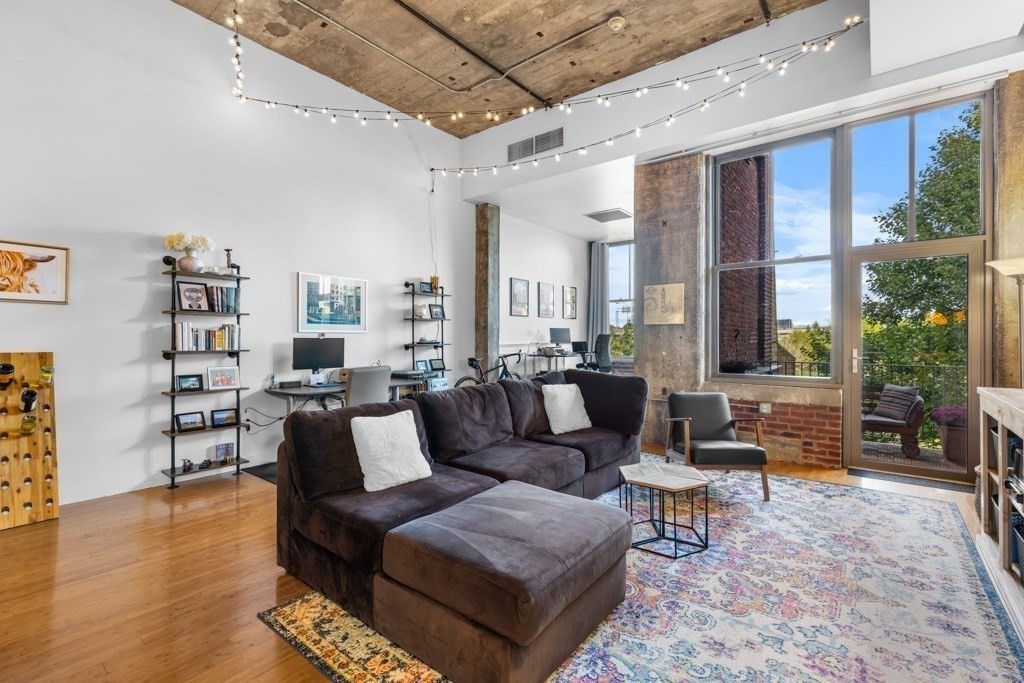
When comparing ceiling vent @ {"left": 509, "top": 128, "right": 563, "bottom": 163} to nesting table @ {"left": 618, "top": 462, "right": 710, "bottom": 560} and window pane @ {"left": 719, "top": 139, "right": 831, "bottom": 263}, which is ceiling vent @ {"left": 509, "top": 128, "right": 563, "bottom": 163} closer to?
window pane @ {"left": 719, "top": 139, "right": 831, "bottom": 263}

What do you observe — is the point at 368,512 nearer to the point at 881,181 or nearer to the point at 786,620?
the point at 786,620

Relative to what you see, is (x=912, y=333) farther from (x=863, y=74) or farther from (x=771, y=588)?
(x=771, y=588)

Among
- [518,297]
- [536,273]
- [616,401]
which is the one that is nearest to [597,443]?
[616,401]

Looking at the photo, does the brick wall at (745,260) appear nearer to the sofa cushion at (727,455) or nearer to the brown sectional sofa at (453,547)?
the sofa cushion at (727,455)

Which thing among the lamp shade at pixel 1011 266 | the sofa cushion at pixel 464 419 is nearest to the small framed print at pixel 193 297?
the sofa cushion at pixel 464 419

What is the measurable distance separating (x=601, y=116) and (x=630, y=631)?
5192 mm

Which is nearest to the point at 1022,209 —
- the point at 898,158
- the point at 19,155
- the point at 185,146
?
the point at 898,158

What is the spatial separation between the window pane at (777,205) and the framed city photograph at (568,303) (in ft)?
14.9

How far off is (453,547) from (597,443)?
79.1 inches

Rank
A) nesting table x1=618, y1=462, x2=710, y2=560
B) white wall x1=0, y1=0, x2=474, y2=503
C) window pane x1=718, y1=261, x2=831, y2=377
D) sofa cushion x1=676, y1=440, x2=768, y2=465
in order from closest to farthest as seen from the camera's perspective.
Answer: nesting table x1=618, y1=462, x2=710, y2=560
white wall x1=0, y1=0, x2=474, y2=503
sofa cushion x1=676, y1=440, x2=768, y2=465
window pane x1=718, y1=261, x2=831, y2=377

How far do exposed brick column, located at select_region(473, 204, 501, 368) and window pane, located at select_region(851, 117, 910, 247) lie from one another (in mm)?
4332

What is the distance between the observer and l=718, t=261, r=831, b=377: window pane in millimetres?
4656

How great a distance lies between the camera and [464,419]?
321 centimetres

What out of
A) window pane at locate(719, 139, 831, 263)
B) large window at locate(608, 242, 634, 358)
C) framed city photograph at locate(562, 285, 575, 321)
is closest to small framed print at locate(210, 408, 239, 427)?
window pane at locate(719, 139, 831, 263)
